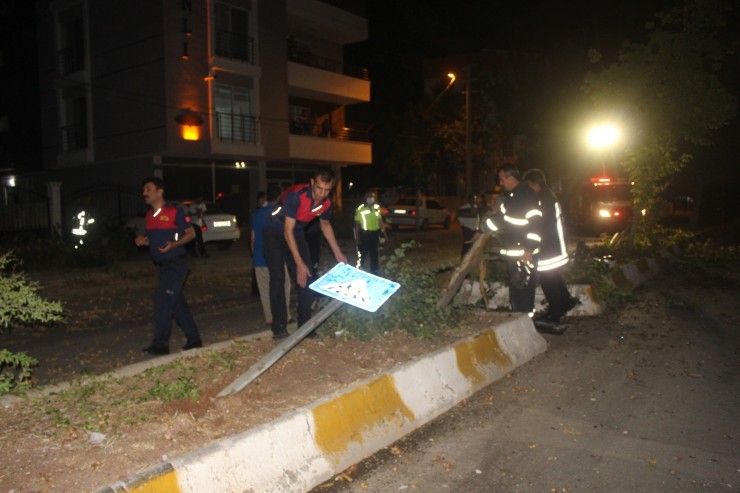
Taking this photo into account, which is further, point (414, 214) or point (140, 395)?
point (414, 214)

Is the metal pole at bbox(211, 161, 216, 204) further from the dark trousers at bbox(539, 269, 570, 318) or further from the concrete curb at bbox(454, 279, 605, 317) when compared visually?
the dark trousers at bbox(539, 269, 570, 318)

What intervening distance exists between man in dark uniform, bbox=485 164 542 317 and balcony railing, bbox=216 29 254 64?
21.2 metres

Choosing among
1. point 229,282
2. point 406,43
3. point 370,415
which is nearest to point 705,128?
point 229,282

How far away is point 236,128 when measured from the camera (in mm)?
27516

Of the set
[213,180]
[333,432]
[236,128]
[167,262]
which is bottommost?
[333,432]

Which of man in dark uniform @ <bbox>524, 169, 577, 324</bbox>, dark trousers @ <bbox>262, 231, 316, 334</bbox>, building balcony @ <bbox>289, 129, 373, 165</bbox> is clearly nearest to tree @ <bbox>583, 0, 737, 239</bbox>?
man in dark uniform @ <bbox>524, 169, 577, 324</bbox>

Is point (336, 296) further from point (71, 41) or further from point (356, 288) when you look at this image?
point (71, 41)

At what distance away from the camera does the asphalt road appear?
13.6 ft

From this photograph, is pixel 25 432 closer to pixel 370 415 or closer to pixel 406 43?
pixel 370 415

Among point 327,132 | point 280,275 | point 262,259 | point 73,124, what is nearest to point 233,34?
point 327,132

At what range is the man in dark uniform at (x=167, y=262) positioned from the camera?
6652mm

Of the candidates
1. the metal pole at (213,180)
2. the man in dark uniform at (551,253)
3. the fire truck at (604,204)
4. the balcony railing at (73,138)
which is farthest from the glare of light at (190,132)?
the man in dark uniform at (551,253)

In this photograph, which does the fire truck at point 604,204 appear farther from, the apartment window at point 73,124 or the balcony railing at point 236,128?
the apartment window at point 73,124

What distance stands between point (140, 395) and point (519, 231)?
4.67 metres
